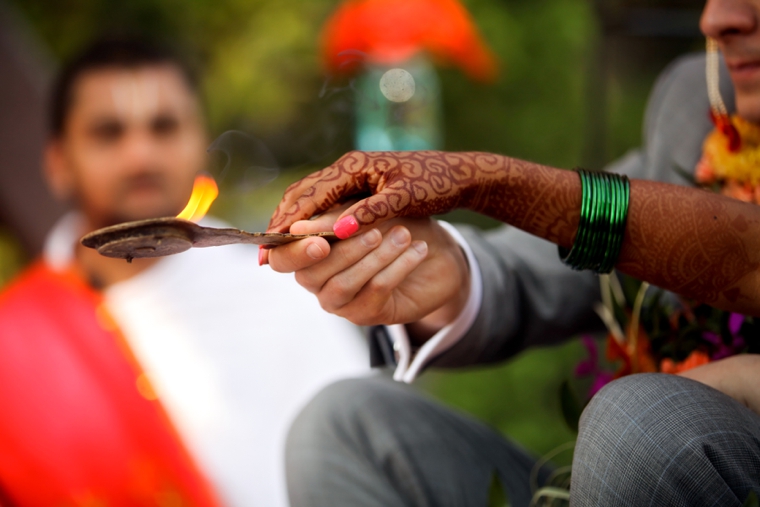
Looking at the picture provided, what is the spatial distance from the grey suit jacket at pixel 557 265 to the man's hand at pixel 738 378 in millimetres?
395

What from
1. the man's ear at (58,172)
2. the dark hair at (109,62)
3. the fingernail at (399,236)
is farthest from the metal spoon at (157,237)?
the man's ear at (58,172)

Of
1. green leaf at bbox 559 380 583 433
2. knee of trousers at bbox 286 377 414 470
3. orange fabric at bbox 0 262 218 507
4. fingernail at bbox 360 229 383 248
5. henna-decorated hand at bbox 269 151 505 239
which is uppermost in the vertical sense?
henna-decorated hand at bbox 269 151 505 239

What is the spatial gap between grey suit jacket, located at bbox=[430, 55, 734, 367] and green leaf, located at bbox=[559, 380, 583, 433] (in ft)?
0.54

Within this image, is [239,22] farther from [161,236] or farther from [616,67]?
[161,236]

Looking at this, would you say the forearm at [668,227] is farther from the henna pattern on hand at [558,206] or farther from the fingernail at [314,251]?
the fingernail at [314,251]

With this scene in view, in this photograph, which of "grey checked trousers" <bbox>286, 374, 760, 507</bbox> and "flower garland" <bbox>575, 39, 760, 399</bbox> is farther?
"flower garland" <bbox>575, 39, 760, 399</bbox>

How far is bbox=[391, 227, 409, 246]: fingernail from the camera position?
856 millimetres

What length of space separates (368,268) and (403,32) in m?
2.49

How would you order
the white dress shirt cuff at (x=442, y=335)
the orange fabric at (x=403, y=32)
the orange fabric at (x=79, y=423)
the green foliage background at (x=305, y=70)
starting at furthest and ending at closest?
the green foliage background at (x=305, y=70) < the orange fabric at (x=403, y=32) < the orange fabric at (x=79, y=423) < the white dress shirt cuff at (x=442, y=335)

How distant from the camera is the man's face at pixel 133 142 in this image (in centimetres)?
246

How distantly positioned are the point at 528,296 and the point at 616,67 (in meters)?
1.96

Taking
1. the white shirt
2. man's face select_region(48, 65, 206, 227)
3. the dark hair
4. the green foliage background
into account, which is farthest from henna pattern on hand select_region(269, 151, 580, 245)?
the green foliage background

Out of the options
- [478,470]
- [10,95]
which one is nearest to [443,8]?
[10,95]

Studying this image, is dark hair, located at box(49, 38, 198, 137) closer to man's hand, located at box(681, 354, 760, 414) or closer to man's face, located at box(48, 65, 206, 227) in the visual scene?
man's face, located at box(48, 65, 206, 227)
